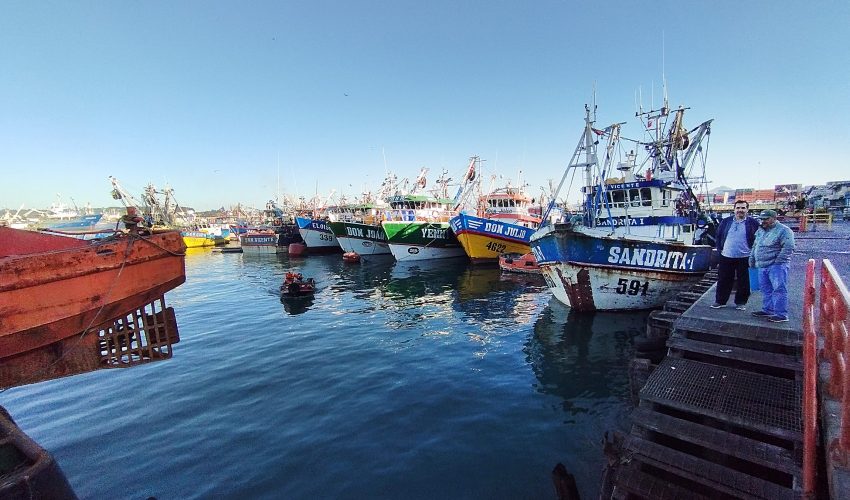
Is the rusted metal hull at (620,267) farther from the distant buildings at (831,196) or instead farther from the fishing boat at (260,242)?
the distant buildings at (831,196)

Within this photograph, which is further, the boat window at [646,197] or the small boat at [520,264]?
the small boat at [520,264]

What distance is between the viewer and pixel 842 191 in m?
50.8

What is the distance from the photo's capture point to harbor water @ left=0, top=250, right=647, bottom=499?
512 centimetres

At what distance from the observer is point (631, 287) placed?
1188 cm

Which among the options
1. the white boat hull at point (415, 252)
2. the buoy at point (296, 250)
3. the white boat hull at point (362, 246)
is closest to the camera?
the white boat hull at point (415, 252)

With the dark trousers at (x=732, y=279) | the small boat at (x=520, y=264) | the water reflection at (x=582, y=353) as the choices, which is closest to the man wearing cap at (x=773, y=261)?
the dark trousers at (x=732, y=279)

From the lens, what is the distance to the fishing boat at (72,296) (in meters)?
4.01

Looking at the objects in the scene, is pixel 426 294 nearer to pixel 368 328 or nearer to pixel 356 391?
pixel 368 328

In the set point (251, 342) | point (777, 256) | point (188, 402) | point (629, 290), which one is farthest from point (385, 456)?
point (629, 290)

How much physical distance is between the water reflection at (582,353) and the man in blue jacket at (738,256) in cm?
262

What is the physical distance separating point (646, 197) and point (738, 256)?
8585 millimetres

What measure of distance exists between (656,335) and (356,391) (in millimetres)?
A: 5852

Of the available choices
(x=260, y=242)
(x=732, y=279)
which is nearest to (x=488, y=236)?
(x=732, y=279)

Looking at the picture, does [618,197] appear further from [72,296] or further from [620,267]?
[72,296]
